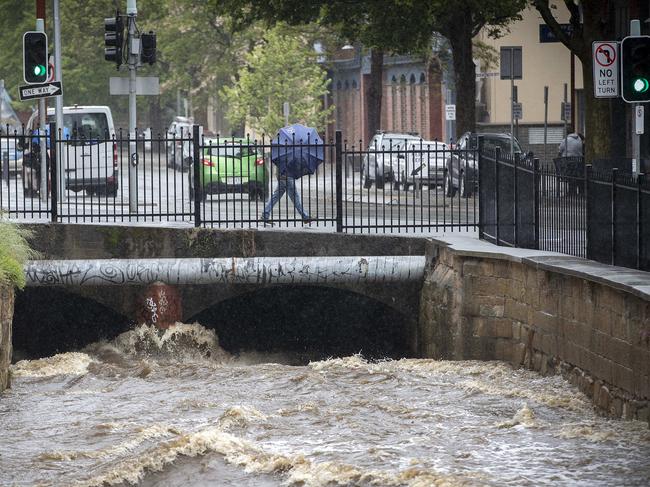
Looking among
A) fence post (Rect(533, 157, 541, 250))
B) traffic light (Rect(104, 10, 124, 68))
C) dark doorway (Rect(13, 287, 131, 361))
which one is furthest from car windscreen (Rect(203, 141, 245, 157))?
traffic light (Rect(104, 10, 124, 68))

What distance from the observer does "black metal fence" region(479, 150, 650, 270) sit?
13586 mm

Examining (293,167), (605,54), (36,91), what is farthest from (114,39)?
(605,54)

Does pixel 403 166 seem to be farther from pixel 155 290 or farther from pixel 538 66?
pixel 538 66

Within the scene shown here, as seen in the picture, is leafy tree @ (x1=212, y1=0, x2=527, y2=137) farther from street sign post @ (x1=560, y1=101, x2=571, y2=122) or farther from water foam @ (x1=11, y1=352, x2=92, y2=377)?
water foam @ (x1=11, y1=352, x2=92, y2=377)

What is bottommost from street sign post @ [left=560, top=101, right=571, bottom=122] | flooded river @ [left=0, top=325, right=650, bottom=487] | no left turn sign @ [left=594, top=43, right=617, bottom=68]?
flooded river @ [left=0, top=325, right=650, bottom=487]

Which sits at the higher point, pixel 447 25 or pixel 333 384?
pixel 447 25

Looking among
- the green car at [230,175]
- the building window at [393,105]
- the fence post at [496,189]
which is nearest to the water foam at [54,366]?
the green car at [230,175]

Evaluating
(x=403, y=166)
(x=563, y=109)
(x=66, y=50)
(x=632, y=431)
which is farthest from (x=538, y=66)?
(x=632, y=431)

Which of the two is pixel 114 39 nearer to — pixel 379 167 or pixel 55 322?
pixel 379 167

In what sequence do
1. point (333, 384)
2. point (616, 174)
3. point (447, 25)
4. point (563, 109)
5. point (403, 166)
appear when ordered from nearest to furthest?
point (616, 174) → point (333, 384) → point (403, 166) → point (447, 25) → point (563, 109)

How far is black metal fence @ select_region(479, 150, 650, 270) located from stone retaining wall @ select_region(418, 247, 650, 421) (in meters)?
0.53

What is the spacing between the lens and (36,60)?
23734 mm

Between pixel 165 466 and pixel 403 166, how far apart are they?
10040 millimetres

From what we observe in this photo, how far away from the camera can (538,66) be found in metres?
52.8
